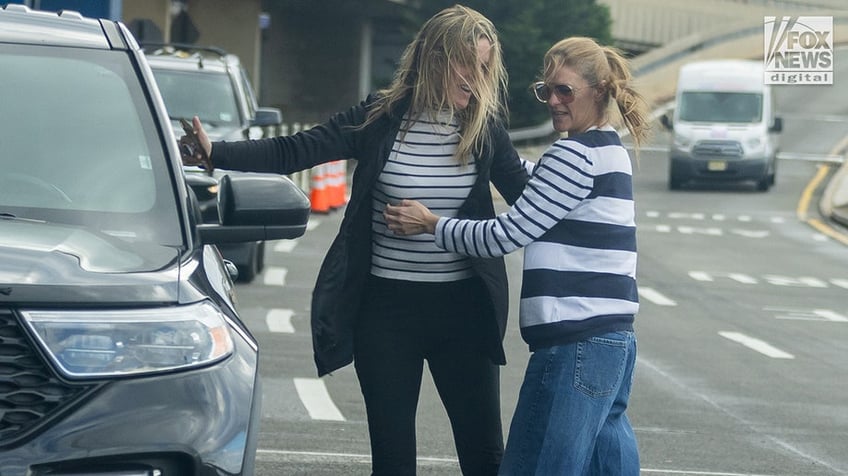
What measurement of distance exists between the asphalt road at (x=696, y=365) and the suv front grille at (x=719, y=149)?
8.67m

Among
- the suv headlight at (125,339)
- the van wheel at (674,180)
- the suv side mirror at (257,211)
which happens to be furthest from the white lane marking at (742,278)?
the van wheel at (674,180)

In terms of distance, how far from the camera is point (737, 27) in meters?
64.8

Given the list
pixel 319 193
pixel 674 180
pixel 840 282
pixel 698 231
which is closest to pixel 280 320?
pixel 840 282

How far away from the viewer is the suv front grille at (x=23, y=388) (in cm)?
350

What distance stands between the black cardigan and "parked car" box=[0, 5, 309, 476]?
301mm

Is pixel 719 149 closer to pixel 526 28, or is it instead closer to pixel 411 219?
pixel 526 28

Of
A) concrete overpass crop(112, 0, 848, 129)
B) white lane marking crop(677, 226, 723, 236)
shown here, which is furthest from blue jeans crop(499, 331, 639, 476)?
concrete overpass crop(112, 0, 848, 129)

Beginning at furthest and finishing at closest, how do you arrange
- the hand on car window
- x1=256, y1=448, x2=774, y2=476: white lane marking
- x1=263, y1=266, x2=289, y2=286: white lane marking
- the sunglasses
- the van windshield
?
the van windshield < x1=263, y1=266, x2=289, y2=286: white lane marking < x1=256, y1=448, x2=774, y2=476: white lane marking < the hand on car window < the sunglasses

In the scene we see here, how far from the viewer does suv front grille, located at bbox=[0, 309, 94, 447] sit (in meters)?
3.50

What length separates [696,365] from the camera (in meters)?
11.3

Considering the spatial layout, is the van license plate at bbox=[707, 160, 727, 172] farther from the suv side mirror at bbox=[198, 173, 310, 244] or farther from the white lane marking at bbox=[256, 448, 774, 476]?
the suv side mirror at bbox=[198, 173, 310, 244]

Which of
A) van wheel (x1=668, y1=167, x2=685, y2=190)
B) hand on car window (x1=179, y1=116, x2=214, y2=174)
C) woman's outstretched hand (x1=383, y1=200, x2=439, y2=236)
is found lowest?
van wheel (x1=668, y1=167, x2=685, y2=190)

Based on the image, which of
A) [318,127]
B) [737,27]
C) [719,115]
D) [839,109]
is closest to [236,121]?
[318,127]

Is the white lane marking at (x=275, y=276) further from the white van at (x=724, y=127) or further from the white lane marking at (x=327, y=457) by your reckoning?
the white van at (x=724, y=127)
